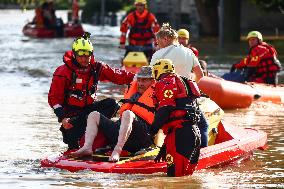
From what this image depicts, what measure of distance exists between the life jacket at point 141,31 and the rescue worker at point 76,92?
12750 millimetres

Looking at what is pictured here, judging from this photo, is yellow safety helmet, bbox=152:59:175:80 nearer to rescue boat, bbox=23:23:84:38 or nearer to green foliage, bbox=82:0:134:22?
rescue boat, bbox=23:23:84:38

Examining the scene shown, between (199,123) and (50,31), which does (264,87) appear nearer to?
(199,123)

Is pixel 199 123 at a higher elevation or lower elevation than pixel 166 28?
lower

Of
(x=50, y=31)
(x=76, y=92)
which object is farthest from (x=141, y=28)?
(x=50, y=31)

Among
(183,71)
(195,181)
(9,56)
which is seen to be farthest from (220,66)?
(195,181)

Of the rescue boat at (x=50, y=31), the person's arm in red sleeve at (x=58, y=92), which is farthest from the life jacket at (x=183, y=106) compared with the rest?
the rescue boat at (x=50, y=31)

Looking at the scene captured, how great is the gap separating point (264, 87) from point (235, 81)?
2.73 ft

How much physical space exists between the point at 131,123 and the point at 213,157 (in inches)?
46.4

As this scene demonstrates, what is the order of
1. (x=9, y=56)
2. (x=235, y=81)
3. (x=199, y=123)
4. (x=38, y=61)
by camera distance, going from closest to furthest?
(x=199, y=123)
(x=235, y=81)
(x=38, y=61)
(x=9, y=56)

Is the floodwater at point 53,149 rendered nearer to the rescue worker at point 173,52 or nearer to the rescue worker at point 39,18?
the rescue worker at point 173,52

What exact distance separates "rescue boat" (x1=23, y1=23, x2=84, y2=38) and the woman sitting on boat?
28.4 meters

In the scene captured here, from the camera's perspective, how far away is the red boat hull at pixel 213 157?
12.7 metres

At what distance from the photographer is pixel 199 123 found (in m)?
13.8

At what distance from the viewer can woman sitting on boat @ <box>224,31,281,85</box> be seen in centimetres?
2230
